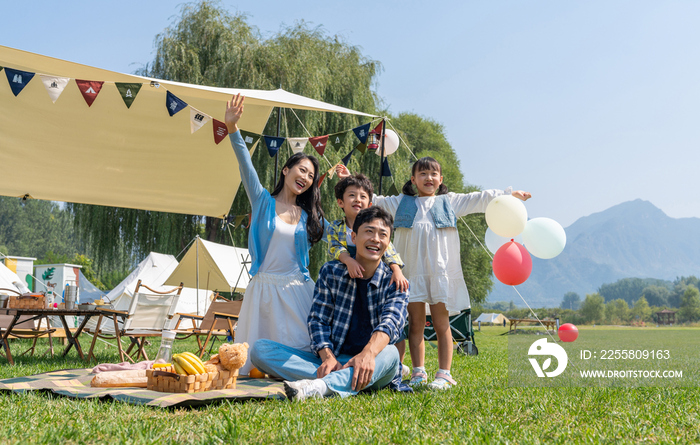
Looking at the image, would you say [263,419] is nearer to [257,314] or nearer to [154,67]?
[257,314]

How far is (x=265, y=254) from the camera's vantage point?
11.3 ft

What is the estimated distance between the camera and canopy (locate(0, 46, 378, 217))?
16.5 feet

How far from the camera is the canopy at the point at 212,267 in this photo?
431 inches

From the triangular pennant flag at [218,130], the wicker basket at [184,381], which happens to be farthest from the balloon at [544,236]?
the triangular pennant flag at [218,130]

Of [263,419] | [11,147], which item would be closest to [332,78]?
[11,147]

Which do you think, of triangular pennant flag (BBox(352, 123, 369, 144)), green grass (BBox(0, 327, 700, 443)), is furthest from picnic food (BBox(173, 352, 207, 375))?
triangular pennant flag (BBox(352, 123, 369, 144))

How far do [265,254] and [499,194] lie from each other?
1.76 m

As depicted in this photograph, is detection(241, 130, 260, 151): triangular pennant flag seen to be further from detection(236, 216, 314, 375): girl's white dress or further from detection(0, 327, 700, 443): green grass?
detection(0, 327, 700, 443): green grass

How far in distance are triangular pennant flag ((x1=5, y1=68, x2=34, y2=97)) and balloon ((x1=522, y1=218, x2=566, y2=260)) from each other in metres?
4.54

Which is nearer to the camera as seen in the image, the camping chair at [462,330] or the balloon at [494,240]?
the balloon at [494,240]

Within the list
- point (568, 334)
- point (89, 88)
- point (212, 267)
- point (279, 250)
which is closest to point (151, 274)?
point (212, 267)

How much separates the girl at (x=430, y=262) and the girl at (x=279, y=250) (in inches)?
25.1

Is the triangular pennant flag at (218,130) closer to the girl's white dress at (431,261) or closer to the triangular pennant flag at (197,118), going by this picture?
the triangular pennant flag at (197,118)

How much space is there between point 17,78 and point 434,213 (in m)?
3.86
